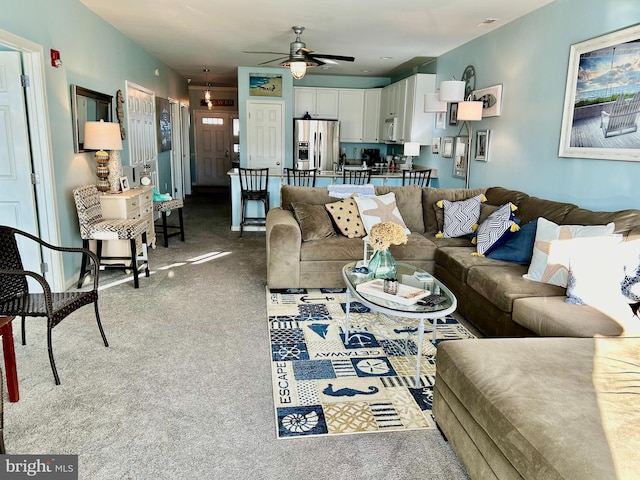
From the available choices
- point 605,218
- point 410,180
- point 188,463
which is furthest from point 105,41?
point 605,218

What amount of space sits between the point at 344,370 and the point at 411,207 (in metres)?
2.34

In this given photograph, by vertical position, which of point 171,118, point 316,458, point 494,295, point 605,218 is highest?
point 171,118

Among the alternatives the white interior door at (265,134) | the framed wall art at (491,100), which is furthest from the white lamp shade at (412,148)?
the white interior door at (265,134)

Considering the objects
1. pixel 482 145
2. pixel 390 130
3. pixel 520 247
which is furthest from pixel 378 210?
pixel 390 130

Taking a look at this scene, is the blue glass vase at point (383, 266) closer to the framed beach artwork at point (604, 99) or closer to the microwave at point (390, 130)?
the framed beach artwork at point (604, 99)

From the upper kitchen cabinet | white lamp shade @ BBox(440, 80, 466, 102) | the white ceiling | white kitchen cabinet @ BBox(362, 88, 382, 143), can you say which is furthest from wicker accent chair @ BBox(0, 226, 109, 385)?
white kitchen cabinet @ BBox(362, 88, 382, 143)

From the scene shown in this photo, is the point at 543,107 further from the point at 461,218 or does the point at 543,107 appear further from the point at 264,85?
the point at 264,85

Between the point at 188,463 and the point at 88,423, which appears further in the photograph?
the point at 88,423

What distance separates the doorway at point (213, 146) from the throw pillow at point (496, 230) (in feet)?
31.2

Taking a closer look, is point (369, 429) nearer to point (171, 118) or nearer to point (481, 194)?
point (481, 194)

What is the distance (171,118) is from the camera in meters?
8.52

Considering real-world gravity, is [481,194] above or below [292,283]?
above

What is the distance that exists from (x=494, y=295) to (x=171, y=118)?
733cm

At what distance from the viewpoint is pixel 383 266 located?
298 centimetres
